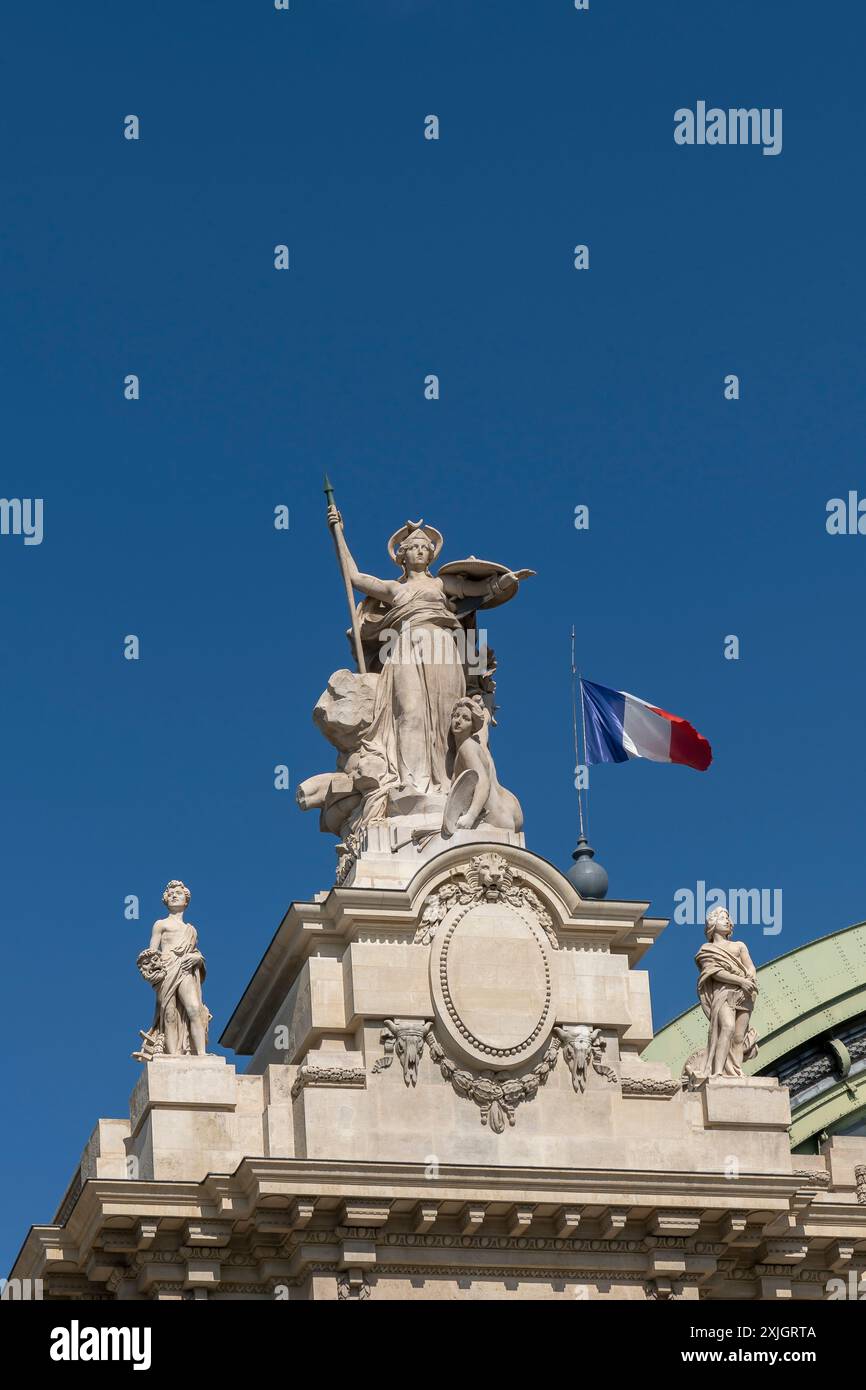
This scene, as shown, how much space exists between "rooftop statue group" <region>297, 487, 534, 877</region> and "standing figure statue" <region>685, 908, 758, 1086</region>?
305 cm

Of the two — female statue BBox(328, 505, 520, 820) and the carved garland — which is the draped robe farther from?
female statue BBox(328, 505, 520, 820)

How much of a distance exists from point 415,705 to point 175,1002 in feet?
17.3

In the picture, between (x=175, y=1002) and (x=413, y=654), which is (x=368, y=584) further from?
(x=175, y=1002)

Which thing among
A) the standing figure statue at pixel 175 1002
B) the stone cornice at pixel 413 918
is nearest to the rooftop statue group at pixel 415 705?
→ the stone cornice at pixel 413 918

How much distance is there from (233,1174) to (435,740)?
7024 mm

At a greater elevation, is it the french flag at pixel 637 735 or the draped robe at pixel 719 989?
the french flag at pixel 637 735

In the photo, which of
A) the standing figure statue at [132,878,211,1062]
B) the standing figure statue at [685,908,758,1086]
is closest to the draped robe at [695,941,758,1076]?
the standing figure statue at [685,908,758,1086]

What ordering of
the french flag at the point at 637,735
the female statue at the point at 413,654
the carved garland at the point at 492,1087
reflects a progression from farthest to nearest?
the french flag at the point at 637,735 → the female statue at the point at 413,654 → the carved garland at the point at 492,1087

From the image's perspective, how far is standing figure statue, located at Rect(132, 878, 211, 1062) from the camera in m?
35.7

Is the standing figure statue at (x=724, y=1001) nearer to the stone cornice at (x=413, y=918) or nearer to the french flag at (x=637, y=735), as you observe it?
the stone cornice at (x=413, y=918)

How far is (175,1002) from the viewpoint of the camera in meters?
35.8

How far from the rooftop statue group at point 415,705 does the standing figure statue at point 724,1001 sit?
10.0 ft

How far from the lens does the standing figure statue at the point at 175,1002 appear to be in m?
35.7
